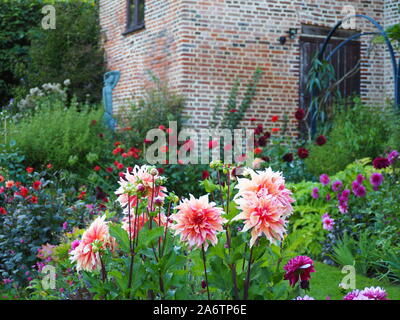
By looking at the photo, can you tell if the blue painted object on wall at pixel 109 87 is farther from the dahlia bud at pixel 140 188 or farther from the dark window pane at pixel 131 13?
the dahlia bud at pixel 140 188

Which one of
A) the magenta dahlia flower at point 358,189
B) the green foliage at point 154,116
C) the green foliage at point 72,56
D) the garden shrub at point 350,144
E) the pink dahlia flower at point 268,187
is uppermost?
the green foliage at point 72,56

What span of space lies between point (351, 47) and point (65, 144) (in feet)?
19.3

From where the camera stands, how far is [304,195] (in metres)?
6.73

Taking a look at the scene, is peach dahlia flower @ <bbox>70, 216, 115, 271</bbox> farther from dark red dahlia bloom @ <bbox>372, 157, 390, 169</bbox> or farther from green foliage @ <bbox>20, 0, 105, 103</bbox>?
green foliage @ <bbox>20, 0, 105, 103</bbox>

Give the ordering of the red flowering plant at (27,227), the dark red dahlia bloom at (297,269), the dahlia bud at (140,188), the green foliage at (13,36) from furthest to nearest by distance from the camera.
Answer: the green foliage at (13,36) → the red flowering plant at (27,227) → the dark red dahlia bloom at (297,269) → the dahlia bud at (140,188)

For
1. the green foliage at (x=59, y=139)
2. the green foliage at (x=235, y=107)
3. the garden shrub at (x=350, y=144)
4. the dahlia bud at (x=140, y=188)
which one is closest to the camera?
the dahlia bud at (x=140, y=188)

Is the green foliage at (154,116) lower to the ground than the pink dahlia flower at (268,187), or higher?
higher

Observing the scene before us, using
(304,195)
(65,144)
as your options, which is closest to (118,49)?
(65,144)

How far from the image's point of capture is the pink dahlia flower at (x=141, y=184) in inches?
87.9

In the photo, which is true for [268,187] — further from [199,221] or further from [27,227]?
[27,227]

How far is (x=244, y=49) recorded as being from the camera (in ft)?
35.8

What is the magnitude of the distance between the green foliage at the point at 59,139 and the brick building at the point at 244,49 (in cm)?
181

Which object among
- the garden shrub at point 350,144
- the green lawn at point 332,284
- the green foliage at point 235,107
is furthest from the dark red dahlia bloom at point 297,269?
the green foliage at point 235,107

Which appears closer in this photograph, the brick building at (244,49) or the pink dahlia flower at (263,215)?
the pink dahlia flower at (263,215)
